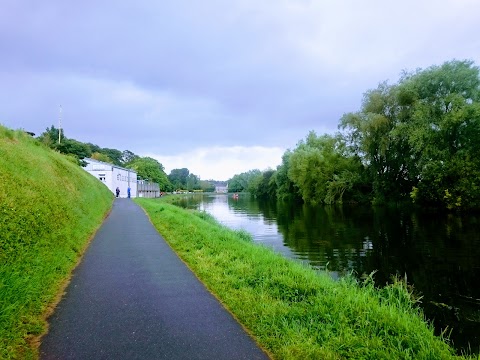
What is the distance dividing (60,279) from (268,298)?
4326 millimetres

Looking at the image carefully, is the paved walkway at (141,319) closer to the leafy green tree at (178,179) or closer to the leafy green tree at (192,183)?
the leafy green tree at (178,179)

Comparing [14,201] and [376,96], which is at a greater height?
[376,96]

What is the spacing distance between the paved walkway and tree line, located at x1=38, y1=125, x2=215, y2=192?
44126mm

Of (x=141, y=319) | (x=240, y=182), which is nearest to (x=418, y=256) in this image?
(x=141, y=319)

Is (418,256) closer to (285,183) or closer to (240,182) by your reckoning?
(285,183)

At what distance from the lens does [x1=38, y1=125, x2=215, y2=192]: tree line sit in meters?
60.0

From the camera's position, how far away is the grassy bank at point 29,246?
446 cm

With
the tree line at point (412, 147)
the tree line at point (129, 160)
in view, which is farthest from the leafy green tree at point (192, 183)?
the tree line at point (412, 147)

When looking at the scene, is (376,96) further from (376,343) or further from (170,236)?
(376,343)

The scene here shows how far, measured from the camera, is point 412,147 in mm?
33688

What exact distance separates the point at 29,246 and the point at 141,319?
3.66m

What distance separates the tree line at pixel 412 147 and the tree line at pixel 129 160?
37001 mm

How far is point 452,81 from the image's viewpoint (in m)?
30.9

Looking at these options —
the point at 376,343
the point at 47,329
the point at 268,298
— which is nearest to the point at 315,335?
the point at 376,343
